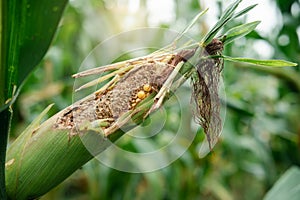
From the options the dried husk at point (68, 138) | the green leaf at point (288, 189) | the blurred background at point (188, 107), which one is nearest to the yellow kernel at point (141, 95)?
the dried husk at point (68, 138)

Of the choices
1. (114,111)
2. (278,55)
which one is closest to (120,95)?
(114,111)

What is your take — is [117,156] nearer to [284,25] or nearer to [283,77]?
[283,77]

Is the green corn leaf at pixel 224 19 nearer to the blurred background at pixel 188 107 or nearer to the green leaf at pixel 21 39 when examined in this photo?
the green leaf at pixel 21 39

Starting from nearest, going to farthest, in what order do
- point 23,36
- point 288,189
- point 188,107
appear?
point 23,36, point 288,189, point 188,107

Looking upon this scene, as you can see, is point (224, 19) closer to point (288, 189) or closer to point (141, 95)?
point (141, 95)

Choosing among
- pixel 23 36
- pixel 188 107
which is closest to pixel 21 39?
pixel 23 36

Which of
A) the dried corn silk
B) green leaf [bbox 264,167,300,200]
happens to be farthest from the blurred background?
the dried corn silk
